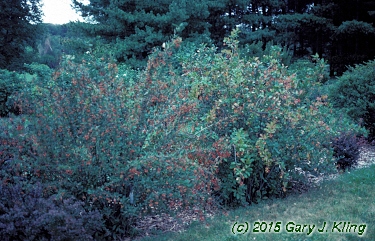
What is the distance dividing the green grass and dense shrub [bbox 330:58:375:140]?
3.57 meters

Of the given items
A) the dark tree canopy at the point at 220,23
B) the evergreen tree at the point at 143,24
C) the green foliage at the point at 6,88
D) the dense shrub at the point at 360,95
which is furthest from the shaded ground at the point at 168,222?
the evergreen tree at the point at 143,24

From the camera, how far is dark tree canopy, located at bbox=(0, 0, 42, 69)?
25922mm

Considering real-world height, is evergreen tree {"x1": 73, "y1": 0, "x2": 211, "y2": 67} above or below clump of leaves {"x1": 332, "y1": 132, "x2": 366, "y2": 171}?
above

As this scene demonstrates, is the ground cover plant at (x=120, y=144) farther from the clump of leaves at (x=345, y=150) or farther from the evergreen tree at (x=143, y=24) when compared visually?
the evergreen tree at (x=143, y=24)

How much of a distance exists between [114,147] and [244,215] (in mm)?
1903

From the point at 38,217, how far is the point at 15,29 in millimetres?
27149

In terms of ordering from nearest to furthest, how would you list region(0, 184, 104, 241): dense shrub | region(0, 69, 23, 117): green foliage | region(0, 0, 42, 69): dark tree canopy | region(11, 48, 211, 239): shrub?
region(0, 184, 104, 241): dense shrub → region(11, 48, 211, 239): shrub → region(0, 69, 23, 117): green foliage → region(0, 0, 42, 69): dark tree canopy

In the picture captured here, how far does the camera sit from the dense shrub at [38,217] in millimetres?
3207

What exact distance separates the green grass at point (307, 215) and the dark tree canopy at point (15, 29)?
24.7 metres

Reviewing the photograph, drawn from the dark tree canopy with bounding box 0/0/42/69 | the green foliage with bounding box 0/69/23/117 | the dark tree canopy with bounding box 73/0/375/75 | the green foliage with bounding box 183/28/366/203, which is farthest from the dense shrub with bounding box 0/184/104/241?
the dark tree canopy with bounding box 0/0/42/69

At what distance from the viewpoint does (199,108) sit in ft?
17.6

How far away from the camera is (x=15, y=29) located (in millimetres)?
26656

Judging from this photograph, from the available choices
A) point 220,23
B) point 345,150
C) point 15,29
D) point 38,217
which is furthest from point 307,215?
point 15,29

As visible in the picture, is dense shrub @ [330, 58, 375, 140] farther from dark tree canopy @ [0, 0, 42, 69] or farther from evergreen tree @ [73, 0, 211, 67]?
dark tree canopy @ [0, 0, 42, 69]
